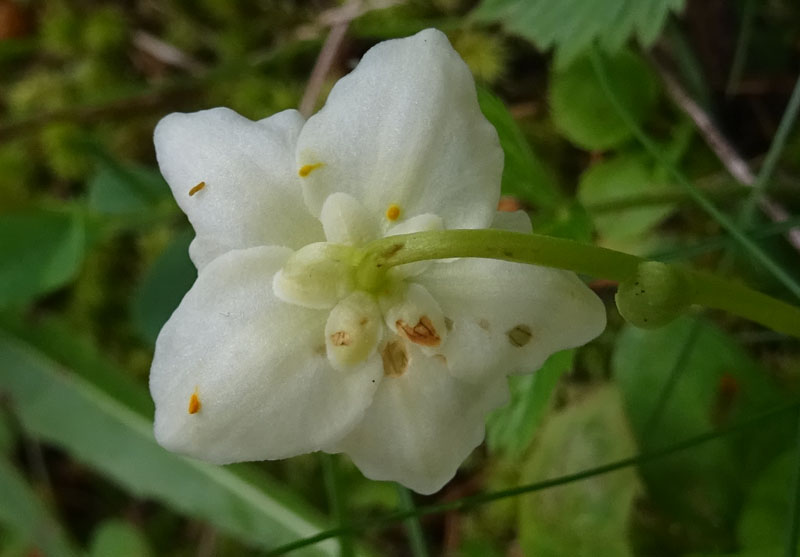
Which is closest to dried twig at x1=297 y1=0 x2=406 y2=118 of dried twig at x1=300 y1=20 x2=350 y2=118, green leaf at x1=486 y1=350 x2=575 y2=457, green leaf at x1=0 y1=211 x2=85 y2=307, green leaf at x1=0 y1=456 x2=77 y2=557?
dried twig at x1=300 y1=20 x2=350 y2=118

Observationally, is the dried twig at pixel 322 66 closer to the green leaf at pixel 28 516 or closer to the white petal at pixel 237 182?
the white petal at pixel 237 182

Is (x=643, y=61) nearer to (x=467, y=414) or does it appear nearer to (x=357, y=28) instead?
(x=357, y=28)

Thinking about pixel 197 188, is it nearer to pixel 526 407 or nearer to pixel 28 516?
pixel 526 407

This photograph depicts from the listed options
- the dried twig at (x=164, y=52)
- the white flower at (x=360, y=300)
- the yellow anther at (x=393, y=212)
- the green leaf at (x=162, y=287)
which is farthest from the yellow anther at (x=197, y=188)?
the dried twig at (x=164, y=52)

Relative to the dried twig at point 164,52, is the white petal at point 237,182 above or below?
above

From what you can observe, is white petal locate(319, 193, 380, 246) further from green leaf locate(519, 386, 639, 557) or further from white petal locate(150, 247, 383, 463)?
green leaf locate(519, 386, 639, 557)

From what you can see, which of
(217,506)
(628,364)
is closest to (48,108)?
(217,506)
